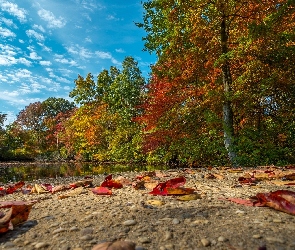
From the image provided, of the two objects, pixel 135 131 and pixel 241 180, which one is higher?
pixel 135 131

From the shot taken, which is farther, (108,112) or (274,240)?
(108,112)

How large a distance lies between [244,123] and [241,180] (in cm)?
700

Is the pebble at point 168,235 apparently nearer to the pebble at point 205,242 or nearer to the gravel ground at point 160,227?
the gravel ground at point 160,227

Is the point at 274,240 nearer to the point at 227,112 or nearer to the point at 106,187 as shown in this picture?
the point at 106,187

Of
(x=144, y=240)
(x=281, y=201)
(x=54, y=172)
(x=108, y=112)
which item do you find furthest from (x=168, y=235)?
(x=108, y=112)

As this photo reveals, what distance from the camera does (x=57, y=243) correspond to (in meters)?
1.25

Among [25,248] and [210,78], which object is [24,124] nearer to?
[210,78]

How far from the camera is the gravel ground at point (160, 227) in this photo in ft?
3.80

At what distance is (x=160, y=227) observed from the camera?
53.3 inches

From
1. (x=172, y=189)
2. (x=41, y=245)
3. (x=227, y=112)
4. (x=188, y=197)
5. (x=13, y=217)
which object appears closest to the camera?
(x=41, y=245)

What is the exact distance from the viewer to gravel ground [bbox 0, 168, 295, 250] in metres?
1.16

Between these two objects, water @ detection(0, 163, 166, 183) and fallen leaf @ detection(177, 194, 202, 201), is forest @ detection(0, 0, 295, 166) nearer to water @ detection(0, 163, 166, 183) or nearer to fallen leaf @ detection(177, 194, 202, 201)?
water @ detection(0, 163, 166, 183)

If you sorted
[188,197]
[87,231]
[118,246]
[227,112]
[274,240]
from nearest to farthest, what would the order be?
[118,246], [274,240], [87,231], [188,197], [227,112]

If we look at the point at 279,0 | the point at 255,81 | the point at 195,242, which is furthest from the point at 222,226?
the point at 279,0
